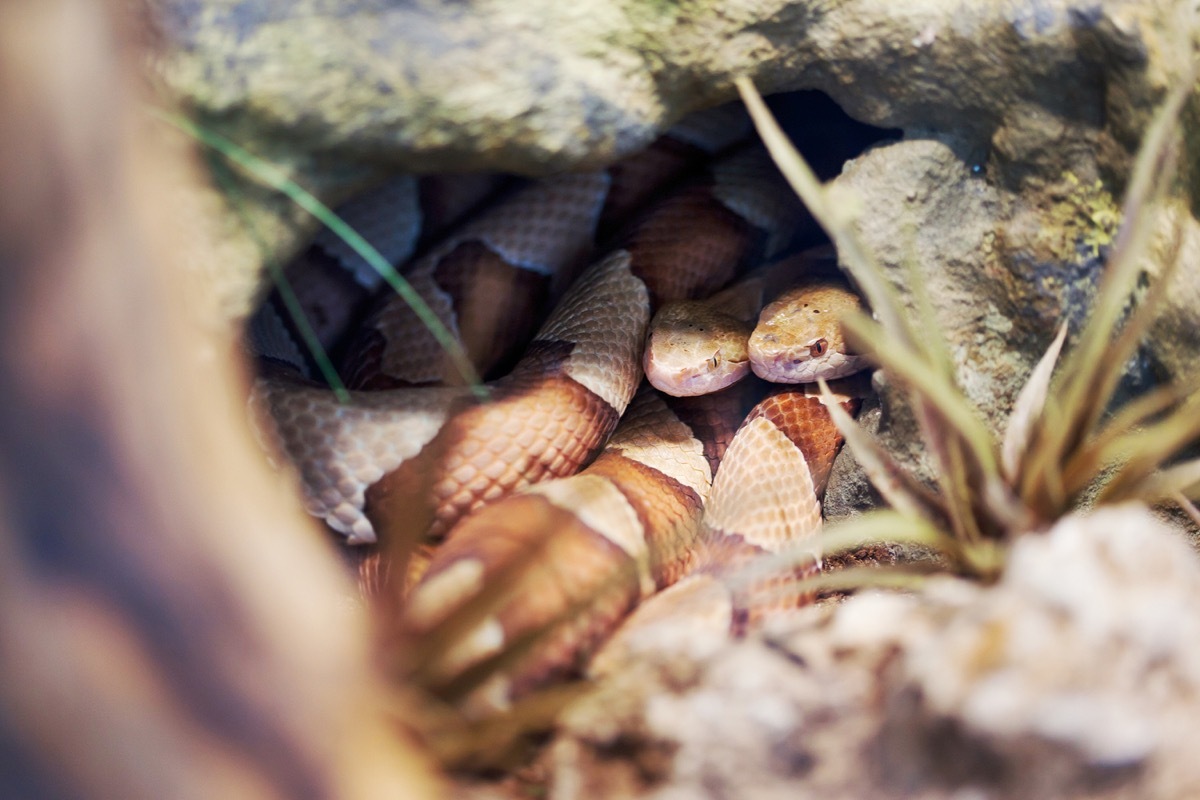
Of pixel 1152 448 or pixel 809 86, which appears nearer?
pixel 1152 448

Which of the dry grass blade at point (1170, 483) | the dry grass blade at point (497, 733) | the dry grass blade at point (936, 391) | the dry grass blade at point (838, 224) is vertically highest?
the dry grass blade at point (838, 224)

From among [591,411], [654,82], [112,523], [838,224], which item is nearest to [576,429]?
[591,411]

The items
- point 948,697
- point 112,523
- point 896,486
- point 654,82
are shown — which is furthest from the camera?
point 654,82

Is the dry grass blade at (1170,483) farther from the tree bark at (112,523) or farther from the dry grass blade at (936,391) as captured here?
the tree bark at (112,523)

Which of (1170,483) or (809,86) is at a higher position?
(809,86)

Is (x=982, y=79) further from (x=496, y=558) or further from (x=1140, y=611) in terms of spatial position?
(x=496, y=558)

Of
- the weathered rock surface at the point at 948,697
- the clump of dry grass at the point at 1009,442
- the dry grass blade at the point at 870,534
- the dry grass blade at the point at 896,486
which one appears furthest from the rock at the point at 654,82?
the weathered rock surface at the point at 948,697

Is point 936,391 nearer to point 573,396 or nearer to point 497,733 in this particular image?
point 497,733
